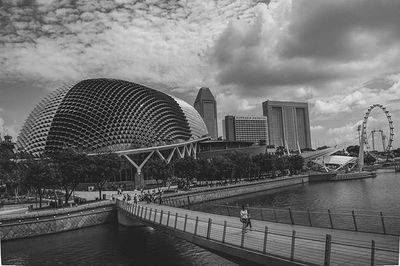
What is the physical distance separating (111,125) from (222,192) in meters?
41.0

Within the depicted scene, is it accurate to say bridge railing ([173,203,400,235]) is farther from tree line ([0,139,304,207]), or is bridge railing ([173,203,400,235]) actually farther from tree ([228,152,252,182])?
tree ([228,152,252,182])

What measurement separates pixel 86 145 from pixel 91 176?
38135 millimetres

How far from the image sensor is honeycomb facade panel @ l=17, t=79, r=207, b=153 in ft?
303

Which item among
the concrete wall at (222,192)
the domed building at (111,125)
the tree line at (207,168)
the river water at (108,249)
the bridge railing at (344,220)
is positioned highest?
the domed building at (111,125)

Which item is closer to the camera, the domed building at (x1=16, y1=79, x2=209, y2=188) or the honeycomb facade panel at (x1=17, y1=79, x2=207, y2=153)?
the domed building at (x1=16, y1=79, x2=209, y2=188)

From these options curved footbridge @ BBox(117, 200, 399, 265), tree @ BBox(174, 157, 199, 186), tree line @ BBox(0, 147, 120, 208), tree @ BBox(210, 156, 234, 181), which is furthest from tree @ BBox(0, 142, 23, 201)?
curved footbridge @ BBox(117, 200, 399, 265)

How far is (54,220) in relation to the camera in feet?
124

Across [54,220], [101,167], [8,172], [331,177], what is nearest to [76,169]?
[101,167]

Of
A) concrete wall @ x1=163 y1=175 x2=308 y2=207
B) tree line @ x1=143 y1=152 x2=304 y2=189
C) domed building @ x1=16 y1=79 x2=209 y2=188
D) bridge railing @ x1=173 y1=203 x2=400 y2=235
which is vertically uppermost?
domed building @ x1=16 y1=79 x2=209 y2=188

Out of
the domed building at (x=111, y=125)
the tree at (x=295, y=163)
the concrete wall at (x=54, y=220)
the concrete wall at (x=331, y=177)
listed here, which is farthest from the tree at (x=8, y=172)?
the tree at (x=295, y=163)

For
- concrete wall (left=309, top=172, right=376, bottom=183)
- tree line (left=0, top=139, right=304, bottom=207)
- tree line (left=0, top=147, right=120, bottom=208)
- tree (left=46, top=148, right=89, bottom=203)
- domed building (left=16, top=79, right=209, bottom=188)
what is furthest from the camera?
concrete wall (left=309, top=172, right=376, bottom=183)

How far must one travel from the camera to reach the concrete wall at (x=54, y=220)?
35.3 m

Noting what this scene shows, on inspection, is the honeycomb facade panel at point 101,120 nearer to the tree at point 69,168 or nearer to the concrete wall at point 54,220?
the tree at point 69,168

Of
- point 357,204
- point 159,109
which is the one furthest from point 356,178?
point 357,204
